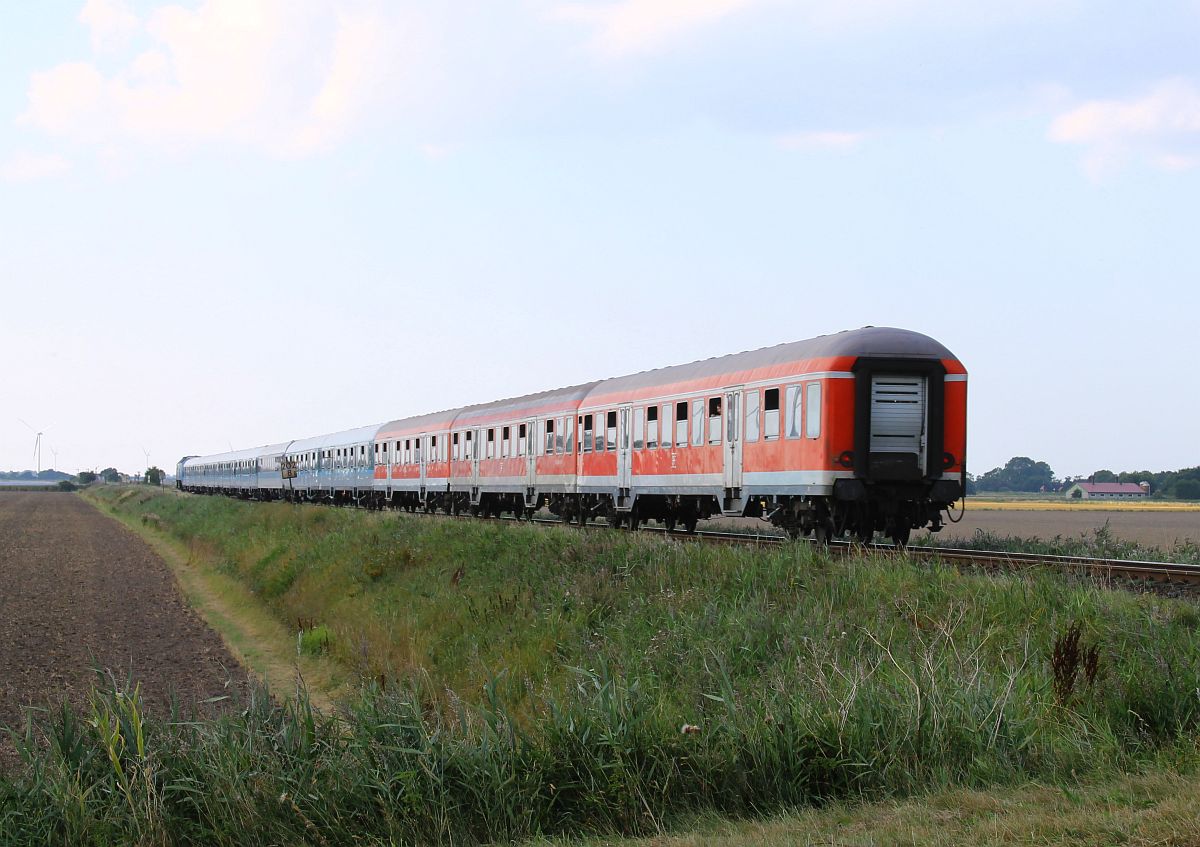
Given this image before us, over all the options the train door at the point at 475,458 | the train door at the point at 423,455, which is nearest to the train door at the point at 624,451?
the train door at the point at 475,458

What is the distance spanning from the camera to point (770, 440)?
2014 centimetres

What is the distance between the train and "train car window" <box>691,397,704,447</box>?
22mm

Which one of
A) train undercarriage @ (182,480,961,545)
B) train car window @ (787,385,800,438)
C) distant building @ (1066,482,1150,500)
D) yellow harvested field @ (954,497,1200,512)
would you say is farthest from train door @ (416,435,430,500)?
distant building @ (1066,482,1150,500)

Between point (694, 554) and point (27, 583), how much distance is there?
24.1 meters

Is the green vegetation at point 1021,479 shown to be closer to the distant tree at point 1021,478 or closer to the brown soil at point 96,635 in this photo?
the distant tree at point 1021,478

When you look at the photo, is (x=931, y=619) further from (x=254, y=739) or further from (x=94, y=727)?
(x=94, y=727)

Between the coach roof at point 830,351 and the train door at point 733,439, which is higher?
the coach roof at point 830,351

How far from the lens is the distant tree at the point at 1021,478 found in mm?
165375

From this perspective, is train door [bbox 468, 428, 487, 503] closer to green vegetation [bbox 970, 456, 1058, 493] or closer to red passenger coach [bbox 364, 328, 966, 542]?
red passenger coach [bbox 364, 328, 966, 542]

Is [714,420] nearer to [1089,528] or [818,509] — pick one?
[818,509]

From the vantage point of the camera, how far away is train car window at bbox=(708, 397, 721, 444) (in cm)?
2219

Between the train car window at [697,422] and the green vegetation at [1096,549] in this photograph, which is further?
the train car window at [697,422]

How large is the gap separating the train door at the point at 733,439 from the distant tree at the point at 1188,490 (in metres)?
108

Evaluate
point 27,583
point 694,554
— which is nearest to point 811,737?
point 694,554
